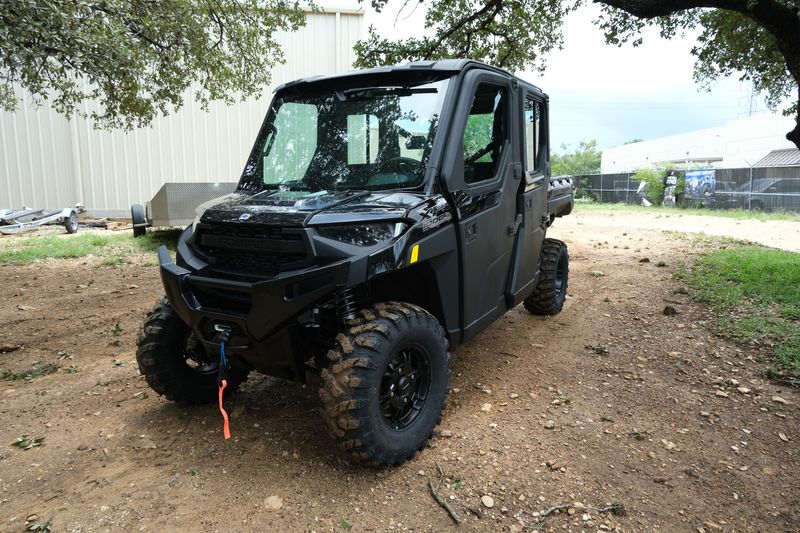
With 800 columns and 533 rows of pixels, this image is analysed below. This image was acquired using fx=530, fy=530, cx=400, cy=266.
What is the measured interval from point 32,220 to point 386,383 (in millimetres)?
15999

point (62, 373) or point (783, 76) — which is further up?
point (783, 76)

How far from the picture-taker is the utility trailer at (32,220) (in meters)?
14.2

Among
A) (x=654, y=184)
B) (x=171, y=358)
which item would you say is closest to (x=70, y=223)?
(x=171, y=358)

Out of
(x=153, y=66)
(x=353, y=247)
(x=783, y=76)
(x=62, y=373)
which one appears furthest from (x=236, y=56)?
(x=783, y=76)

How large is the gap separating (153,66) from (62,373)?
6.27 metres

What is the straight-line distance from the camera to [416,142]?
10.7ft

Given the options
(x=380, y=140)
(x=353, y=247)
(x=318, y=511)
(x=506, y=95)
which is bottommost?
(x=318, y=511)

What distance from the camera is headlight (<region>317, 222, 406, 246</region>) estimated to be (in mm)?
2713

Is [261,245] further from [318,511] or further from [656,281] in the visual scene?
[656,281]

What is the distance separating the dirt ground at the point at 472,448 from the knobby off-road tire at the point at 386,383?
0.21 metres

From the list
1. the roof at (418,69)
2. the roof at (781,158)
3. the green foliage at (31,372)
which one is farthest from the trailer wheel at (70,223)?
the roof at (781,158)

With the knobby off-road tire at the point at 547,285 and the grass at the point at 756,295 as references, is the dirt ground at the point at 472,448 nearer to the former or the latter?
the grass at the point at 756,295

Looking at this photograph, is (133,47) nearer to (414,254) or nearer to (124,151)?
(414,254)

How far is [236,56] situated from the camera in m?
9.84
